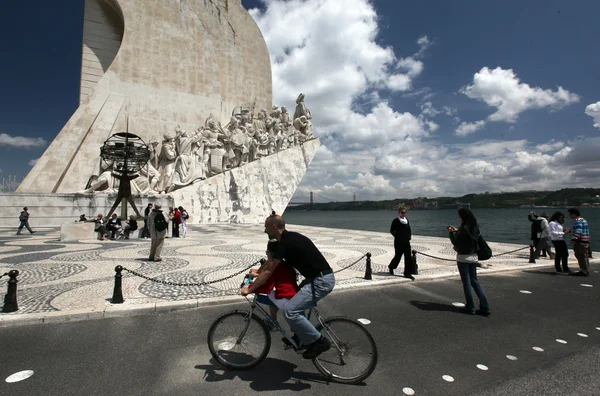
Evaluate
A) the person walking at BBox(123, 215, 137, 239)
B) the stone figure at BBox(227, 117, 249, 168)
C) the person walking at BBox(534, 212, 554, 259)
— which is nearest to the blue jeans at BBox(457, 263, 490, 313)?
the person walking at BBox(534, 212, 554, 259)

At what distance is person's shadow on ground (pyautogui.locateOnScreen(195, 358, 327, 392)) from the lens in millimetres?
2235

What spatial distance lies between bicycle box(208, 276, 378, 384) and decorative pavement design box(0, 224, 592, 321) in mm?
1661

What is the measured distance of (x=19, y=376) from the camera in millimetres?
2283

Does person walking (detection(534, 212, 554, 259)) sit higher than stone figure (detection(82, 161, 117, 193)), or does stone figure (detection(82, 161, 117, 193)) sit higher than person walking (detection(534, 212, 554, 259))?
stone figure (detection(82, 161, 117, 193))

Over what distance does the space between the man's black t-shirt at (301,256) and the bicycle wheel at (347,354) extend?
1.35 feet

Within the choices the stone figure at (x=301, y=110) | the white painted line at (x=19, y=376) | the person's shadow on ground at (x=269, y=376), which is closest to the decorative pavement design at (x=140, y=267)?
the white painted line at (x=19, y=376)

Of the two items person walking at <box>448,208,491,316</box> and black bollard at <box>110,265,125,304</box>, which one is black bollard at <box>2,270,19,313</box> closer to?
black bollard at <box>110,265,125,304</box>

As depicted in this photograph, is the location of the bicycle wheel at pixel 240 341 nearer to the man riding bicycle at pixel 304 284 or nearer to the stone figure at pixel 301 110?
the man riding bicycle at pixel 304 284

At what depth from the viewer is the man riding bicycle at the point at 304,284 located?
2.28 meters

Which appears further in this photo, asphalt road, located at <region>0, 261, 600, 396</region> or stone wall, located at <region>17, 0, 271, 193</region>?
stone wall, located at <region>17, 0, 271, 193</region>

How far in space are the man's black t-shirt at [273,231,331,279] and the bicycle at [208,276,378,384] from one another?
0.94 feet

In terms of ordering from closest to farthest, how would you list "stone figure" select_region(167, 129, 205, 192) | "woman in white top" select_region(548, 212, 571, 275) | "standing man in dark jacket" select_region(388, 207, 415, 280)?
"standing man in dark jacket" select_region(388, 207, 415, 280)
"woman in white top" select_region(548, 212, 571, 275)
"stone figure" select_region(167, 129, 205, 192)

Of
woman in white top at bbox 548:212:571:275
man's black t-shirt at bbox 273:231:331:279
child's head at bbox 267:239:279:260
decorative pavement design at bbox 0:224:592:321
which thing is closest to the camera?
man's black t-shirt at bbox 273:231:331:279

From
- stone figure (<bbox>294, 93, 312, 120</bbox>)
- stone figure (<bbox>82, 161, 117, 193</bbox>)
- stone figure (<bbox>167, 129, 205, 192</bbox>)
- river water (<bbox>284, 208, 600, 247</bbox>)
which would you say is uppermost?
stone figure (<bbox>294, 93, 312, 120</bbox>)
